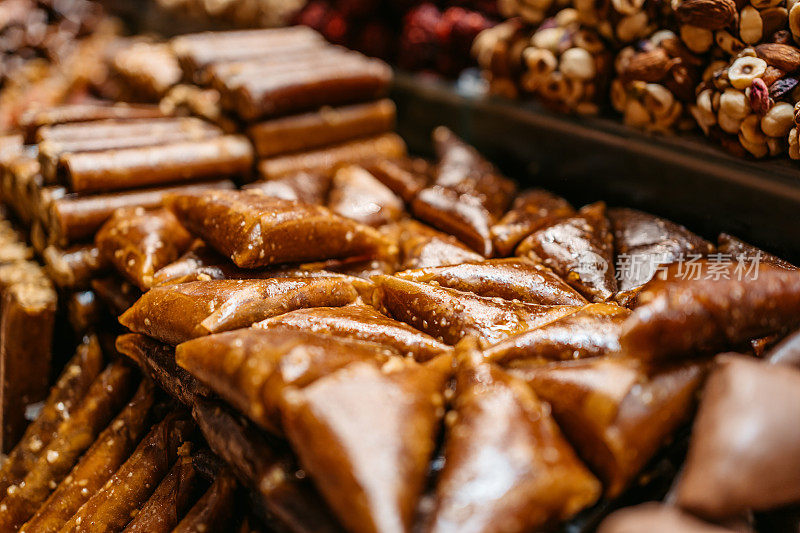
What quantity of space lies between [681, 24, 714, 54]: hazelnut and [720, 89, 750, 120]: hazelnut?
0.77 ft

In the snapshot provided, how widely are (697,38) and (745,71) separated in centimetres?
25

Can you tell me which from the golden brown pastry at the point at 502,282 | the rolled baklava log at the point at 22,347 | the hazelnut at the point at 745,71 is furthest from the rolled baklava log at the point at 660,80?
the rolled baklava log at the point at 22,347

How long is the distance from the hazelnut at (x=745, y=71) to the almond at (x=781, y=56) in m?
0.02

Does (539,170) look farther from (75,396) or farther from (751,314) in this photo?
(75,396)

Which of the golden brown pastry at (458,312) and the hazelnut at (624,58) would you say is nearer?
the golden brown pastry at (458,312)

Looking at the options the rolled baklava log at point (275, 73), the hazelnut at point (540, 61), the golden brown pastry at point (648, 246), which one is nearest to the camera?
the golden brown pastry at point (648, 246)

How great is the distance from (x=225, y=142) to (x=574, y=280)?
158 cm

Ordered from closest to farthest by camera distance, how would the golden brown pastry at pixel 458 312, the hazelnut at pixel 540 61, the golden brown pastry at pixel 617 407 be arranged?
the golden brown pastry at pixel 617 407 < the golden brown pastry at pixel 458 312 < the hazelnut at pixel 540 61

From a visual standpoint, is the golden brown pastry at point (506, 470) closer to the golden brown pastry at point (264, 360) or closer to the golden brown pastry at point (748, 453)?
the golden brown pastry at point (748, 453)

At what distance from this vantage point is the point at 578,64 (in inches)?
92.1

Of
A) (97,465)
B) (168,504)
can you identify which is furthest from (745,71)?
(97,465)

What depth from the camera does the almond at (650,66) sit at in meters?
2.09

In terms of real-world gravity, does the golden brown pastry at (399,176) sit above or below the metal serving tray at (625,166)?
below

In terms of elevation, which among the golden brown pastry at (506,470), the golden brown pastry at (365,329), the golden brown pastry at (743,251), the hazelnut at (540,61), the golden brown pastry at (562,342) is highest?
the hazelnut at (540,61)
